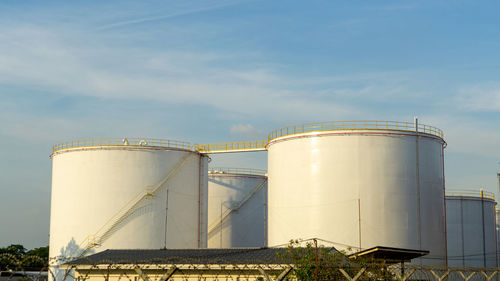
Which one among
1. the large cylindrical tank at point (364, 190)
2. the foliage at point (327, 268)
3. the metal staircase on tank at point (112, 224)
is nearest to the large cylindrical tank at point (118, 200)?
the metal staircase on tank at point (112, 224)

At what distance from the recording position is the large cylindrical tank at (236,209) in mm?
66062

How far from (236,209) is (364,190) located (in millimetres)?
23564

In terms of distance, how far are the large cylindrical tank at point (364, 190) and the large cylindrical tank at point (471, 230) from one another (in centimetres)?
1455

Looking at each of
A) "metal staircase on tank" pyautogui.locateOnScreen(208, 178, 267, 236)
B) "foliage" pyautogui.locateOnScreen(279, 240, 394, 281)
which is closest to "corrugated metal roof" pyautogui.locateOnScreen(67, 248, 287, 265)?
"foliage" pyautogui.locateOnScreen(279, 240, 394, 281)

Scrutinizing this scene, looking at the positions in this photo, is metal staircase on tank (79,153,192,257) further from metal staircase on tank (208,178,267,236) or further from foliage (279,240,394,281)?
foliage (279,240,394,281)

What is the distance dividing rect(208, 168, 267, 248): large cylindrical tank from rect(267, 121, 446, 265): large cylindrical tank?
1809 centimetres

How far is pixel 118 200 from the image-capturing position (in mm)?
51250

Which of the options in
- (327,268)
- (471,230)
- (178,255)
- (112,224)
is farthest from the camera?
(471,230)

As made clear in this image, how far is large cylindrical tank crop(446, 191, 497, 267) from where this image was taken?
61.6 metres

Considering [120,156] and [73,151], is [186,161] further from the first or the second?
[73,151]

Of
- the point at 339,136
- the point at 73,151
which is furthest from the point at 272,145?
the point at 73,151

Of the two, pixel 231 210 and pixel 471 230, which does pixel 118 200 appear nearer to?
pixel 231 210

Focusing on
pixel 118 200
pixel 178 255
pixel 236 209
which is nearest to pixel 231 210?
pixel 236 209

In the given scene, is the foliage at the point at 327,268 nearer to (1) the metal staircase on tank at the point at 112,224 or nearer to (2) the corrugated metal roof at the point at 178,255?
(2) the corrugated metal roof at the point at 178,255
